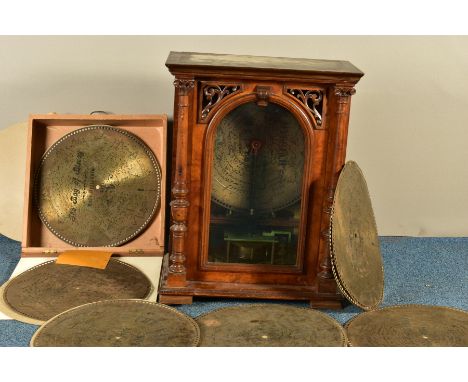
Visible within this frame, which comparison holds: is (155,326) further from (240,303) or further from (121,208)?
(121,208)

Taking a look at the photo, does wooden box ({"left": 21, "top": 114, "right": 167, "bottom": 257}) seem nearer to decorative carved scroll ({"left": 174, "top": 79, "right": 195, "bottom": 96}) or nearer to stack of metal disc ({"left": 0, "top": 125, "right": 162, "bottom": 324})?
stack of metal disc ({"left": 0, "top": 125, "right": 162, "bottom": 324})

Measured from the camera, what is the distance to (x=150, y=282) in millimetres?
3207

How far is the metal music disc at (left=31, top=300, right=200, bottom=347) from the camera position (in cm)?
264

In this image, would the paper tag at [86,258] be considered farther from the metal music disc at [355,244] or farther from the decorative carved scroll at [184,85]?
the metal music disc at [355,244]

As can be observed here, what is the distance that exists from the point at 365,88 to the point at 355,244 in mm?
1037

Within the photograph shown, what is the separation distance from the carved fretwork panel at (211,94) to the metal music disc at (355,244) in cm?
60

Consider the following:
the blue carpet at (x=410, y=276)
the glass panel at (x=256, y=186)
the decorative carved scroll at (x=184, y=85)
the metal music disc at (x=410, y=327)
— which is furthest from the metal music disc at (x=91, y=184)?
the metal music disc at (x=410, y=327)

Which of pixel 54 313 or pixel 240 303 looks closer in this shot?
pixel 54 313

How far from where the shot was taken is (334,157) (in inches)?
116

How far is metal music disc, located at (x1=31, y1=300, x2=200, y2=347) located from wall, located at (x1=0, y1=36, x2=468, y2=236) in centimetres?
109

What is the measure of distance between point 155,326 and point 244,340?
1.20 feet

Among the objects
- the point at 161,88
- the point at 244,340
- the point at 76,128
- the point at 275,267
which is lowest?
the point at 244,340

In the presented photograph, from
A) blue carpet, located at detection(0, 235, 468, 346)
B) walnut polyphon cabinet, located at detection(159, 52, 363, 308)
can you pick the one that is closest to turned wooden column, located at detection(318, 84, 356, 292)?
walnut polyphon cabinet, located at detection(159, 52, 363, 308)

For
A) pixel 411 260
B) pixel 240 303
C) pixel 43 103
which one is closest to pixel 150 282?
pixel 240 303
